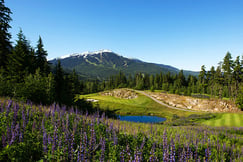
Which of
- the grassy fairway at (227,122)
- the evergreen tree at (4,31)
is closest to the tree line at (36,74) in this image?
the evergreen tree at (4,31)

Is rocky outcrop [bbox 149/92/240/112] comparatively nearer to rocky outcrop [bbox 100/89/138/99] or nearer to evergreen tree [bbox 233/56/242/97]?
evergreen tree [bbox 233/56/242/97]

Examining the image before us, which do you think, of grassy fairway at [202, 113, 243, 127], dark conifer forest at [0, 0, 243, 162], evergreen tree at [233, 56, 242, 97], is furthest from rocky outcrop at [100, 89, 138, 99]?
grassy fairway at [202, 113, 243, 127]

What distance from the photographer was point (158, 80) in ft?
390

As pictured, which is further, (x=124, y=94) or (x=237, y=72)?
(x=124, y=94)

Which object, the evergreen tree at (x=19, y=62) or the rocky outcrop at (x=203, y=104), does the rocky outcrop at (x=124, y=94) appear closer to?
the rocky outcrop at (x=203, y=104)

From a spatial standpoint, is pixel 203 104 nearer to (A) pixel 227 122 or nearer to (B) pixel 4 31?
(A) pixel 227 122

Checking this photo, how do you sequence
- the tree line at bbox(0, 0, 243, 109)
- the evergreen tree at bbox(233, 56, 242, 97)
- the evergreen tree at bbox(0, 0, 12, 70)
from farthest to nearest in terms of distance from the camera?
the evergreen tree at bbox(233, 56, 242, 97) → the evergreen tree at bbox(0, 0, 12, 70) → the tree line at bbox(0, 0, 243, 109)

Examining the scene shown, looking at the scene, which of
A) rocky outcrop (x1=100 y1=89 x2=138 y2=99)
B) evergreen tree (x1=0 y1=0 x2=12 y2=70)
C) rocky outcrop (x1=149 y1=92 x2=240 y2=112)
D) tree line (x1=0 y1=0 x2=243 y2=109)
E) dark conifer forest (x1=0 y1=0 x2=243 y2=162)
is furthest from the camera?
rocky outcrop (x1=100 y1=89 x2=138 y2=99)

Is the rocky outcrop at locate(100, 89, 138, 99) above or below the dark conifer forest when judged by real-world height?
below

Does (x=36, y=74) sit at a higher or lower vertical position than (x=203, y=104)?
higher

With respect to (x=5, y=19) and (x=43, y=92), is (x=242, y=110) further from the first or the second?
(x=5, y=19)

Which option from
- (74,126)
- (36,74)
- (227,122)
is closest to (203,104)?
(227,122)

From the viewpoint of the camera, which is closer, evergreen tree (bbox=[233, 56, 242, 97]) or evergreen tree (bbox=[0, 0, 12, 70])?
evergreen tree (bbox=[0, 0, 12, 70])

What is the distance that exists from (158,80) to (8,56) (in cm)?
10669
